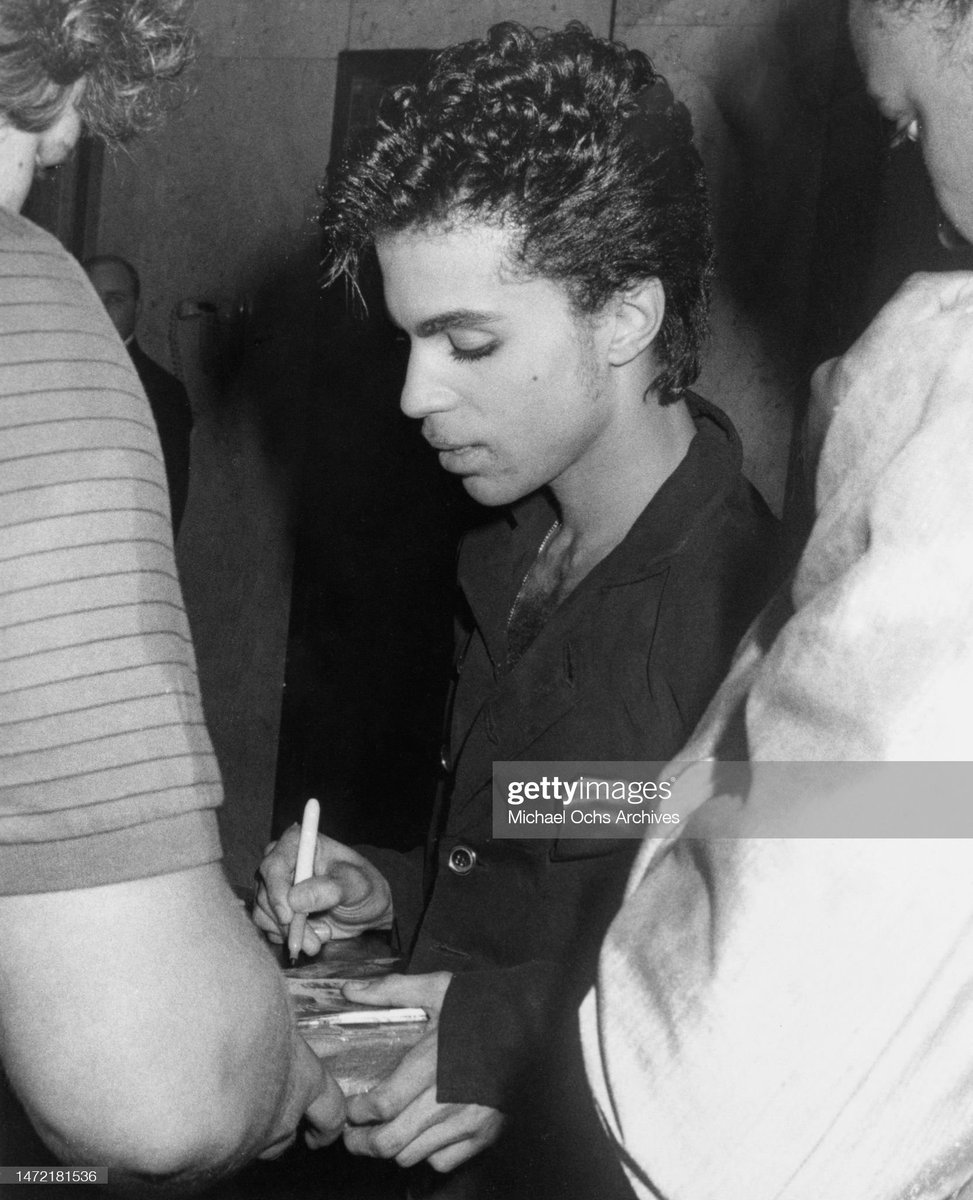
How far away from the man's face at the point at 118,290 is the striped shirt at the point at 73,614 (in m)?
2.75

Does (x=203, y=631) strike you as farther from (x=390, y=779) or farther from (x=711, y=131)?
(x=711, y=131)

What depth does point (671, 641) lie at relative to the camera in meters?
1.10

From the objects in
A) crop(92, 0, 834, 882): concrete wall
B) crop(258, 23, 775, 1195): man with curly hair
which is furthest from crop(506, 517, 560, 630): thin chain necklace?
crop(92, 0, 834, 882): concrete wall

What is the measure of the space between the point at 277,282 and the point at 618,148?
211 centimetres

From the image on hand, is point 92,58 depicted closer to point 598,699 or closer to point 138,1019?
point 138,1019

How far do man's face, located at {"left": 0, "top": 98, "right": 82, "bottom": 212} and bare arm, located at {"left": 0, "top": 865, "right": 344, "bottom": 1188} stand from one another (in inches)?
14.1

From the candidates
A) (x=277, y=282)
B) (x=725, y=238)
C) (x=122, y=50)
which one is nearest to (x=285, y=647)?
(x=277, y=282)

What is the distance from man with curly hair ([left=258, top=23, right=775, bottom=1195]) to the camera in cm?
110

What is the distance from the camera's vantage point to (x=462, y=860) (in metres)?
1.17

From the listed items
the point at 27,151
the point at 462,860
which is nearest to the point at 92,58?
the point at 27,151

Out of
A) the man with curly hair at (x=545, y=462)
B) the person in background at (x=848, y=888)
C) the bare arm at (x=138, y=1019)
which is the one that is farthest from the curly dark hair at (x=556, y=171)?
the bare arm at (x=138, y=1019)

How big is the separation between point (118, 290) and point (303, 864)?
7.83 feet

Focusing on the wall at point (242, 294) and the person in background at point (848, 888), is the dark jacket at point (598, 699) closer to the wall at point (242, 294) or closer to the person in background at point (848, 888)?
the person in background at point (848, 888)

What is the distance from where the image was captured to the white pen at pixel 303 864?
118cm
